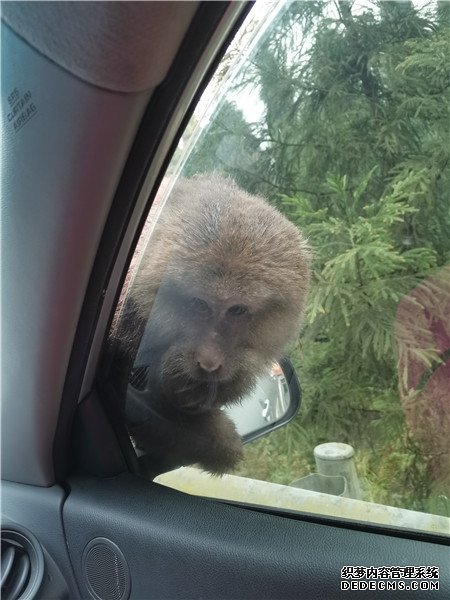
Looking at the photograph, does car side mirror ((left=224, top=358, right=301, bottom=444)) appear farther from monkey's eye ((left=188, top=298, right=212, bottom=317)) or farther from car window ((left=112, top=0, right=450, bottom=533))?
monkey's eye ((left=188, top=298, right=212, bottom=317))

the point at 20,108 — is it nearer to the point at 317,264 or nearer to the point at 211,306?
the point at 211,306

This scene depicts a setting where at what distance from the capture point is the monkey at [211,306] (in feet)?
5.75

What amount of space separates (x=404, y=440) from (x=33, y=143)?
1205 millimetres

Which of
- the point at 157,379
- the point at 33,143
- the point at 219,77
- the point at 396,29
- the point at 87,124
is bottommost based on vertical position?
the point at 157,379

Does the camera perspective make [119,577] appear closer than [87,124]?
No

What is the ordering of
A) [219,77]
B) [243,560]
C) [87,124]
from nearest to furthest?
[87,124]
[219,77]
[243,560]

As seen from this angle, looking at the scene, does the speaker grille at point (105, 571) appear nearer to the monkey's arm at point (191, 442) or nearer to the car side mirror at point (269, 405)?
the monkey's arm at point (191, 442)

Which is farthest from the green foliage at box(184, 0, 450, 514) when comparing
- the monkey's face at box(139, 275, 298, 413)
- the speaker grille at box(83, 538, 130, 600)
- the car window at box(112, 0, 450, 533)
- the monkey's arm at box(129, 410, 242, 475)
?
the speaker grille at box(83, 538, 130, 600)

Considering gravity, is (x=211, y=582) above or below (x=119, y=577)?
above

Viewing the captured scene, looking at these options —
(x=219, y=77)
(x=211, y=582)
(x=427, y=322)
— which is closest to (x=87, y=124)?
(x=219, y=77)

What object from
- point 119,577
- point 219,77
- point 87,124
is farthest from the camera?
point 119,577

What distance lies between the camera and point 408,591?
152cm

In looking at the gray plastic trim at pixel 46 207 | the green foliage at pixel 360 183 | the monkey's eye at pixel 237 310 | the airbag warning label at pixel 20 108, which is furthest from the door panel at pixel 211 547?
the airbag warning label at pixel 20 108

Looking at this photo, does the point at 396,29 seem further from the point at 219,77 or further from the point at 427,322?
the point at 427,322
